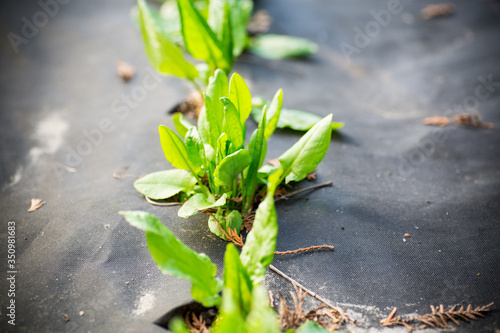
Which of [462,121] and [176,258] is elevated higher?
[176,258]

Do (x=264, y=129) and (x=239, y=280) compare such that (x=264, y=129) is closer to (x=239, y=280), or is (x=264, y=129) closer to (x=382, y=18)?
(x=239, y=280)

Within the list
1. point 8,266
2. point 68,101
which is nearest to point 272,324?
point 8,266

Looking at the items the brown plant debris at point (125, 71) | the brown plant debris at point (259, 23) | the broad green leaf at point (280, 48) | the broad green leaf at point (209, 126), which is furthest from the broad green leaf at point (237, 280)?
the brown plant debris at point (259, 23)

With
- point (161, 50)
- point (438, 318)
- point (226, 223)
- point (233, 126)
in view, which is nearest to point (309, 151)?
point (233, 126)

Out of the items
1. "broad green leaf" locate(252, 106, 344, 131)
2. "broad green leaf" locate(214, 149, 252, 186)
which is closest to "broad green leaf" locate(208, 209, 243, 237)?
"broad green leaf" locate(214, 149, 252, 186)

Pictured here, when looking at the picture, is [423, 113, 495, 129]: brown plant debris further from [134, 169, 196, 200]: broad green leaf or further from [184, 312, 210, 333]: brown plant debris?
[184, 312, 210, 333]: brown plant debris

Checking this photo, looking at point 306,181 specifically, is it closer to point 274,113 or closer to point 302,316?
point 274,113

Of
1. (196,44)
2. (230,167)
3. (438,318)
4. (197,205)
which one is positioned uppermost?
(196,44)

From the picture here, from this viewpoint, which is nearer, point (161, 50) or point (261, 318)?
point (261, 318)
